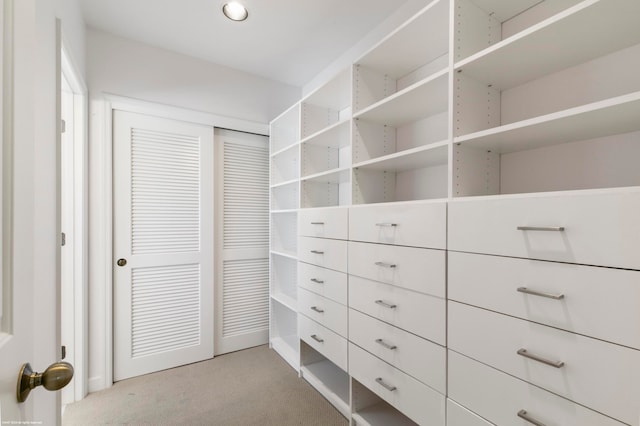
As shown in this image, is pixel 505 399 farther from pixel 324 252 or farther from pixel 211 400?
pixel 211 400

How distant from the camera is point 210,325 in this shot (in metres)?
2.67

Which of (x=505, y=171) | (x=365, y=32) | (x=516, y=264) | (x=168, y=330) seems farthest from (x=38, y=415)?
(x=365, y=32)

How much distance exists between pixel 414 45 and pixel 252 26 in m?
1.24

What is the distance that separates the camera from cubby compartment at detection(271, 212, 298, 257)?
2.92 meters

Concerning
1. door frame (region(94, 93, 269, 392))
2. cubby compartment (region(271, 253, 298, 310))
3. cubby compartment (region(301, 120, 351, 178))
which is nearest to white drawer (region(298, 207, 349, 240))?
cubby compartment (region(301, 120, 351, 178))

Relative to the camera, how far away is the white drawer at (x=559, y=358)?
772mm

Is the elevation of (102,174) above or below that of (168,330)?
above

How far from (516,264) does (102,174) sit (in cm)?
264

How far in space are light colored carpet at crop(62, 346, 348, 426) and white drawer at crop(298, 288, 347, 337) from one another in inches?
22.9

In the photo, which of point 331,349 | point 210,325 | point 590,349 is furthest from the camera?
point 210,325

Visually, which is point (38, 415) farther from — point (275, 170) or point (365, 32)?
point (365, 32)

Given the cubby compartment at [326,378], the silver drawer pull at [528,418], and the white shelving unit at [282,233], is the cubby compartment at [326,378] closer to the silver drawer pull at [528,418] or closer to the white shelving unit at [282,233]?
the white shelving unit at [282,233]

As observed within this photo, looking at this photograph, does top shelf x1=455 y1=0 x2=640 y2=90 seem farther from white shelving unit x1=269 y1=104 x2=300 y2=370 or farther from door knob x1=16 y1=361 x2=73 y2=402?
white shelving unit x1=269 y1=104 x2=300 y2=370

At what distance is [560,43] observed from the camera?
1.07 m
